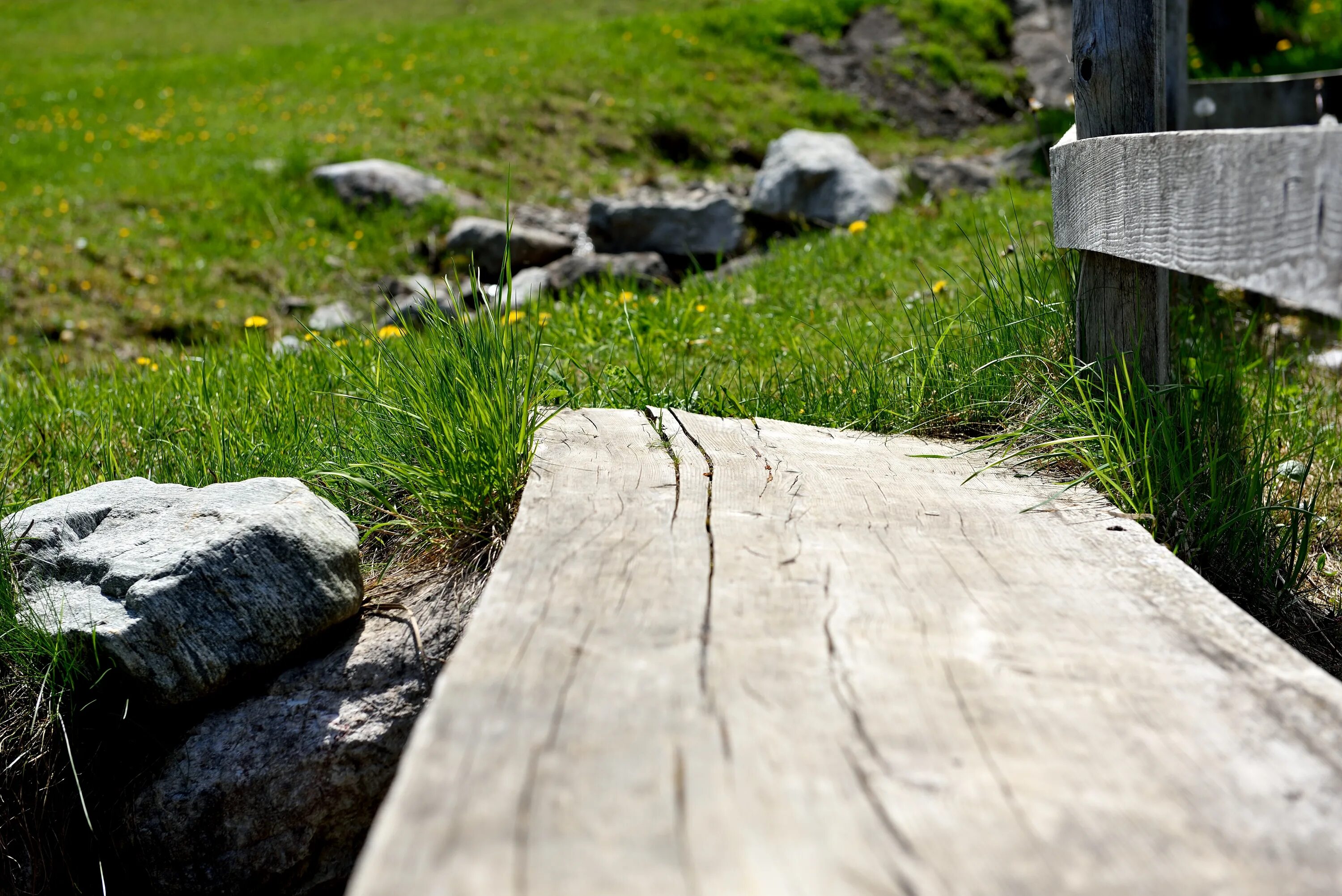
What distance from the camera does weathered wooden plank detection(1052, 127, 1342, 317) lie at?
5.06ft

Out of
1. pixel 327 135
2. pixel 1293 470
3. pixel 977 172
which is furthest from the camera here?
pixel 327 135

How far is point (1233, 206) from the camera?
5.98 feet

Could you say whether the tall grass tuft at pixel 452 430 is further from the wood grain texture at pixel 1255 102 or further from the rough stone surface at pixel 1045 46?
the rough stone surface at pixel 1045 46

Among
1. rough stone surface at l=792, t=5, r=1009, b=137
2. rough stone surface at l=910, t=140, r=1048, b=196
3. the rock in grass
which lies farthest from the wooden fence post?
rough stone surface at l=792, t=5, r=1009, b=137

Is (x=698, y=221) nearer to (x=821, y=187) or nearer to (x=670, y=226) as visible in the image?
(x=670, y=226)

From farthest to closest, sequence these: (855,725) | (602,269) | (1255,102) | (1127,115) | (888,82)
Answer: (888,82) → (602,269) → (1255,102) → (1127,115) → (855,725)

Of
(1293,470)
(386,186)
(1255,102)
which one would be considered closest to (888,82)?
(386,186)

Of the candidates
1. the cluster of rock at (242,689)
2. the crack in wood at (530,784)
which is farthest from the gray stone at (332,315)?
the crack in wood at (530,784)

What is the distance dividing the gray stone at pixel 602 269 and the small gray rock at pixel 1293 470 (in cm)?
417

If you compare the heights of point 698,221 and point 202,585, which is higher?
point 698,221

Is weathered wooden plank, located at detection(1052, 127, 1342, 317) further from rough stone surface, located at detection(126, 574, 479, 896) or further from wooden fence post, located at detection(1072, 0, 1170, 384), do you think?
rough stone surface, located at detection(126, 574, 479, 896)

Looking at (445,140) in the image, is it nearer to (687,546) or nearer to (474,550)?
(474,550)

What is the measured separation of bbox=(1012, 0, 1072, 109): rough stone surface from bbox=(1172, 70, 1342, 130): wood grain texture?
6.17 meters

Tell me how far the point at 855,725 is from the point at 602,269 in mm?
5726
